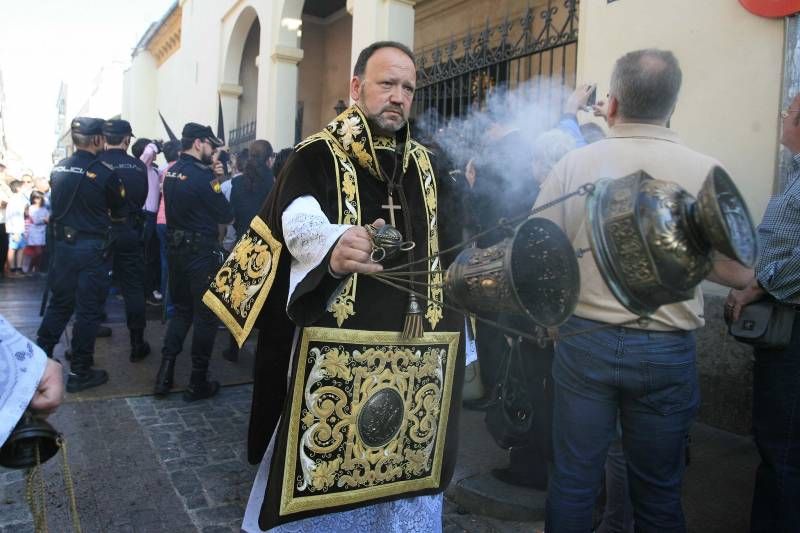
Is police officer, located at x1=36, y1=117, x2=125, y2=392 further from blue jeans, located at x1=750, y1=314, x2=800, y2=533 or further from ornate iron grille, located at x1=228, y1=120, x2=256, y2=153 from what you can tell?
ornate iron grille, located at x1=228, y1=120, x2=256, y2=153

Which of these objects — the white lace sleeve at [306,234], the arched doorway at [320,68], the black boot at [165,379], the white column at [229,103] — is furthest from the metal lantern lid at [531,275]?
the white column at [229,103]

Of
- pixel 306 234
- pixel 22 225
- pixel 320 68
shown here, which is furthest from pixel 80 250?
pixel 320 68

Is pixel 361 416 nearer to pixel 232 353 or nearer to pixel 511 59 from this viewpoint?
pixel 232 353

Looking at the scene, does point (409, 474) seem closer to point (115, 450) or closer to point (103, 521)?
point (103, 521)

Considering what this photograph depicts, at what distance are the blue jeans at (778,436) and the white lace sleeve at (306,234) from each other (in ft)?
6.07

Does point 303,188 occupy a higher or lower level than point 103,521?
higher

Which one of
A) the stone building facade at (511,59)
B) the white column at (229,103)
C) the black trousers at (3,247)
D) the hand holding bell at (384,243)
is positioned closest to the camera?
the hand holding bell at (384,243)

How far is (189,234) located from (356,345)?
3154 mm

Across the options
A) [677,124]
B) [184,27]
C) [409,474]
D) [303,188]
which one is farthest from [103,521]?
[184,27]

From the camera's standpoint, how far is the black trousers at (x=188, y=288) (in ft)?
15.1

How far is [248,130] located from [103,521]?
995 centimetres

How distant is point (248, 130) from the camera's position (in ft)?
39.0

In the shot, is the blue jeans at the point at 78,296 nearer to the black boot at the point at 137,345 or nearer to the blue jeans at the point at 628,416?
the black boot at the point at 137,345

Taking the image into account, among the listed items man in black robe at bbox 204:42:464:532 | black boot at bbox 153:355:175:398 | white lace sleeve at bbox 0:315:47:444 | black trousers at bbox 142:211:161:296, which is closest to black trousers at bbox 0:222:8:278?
black trousers at bbox 142:211:161:296
